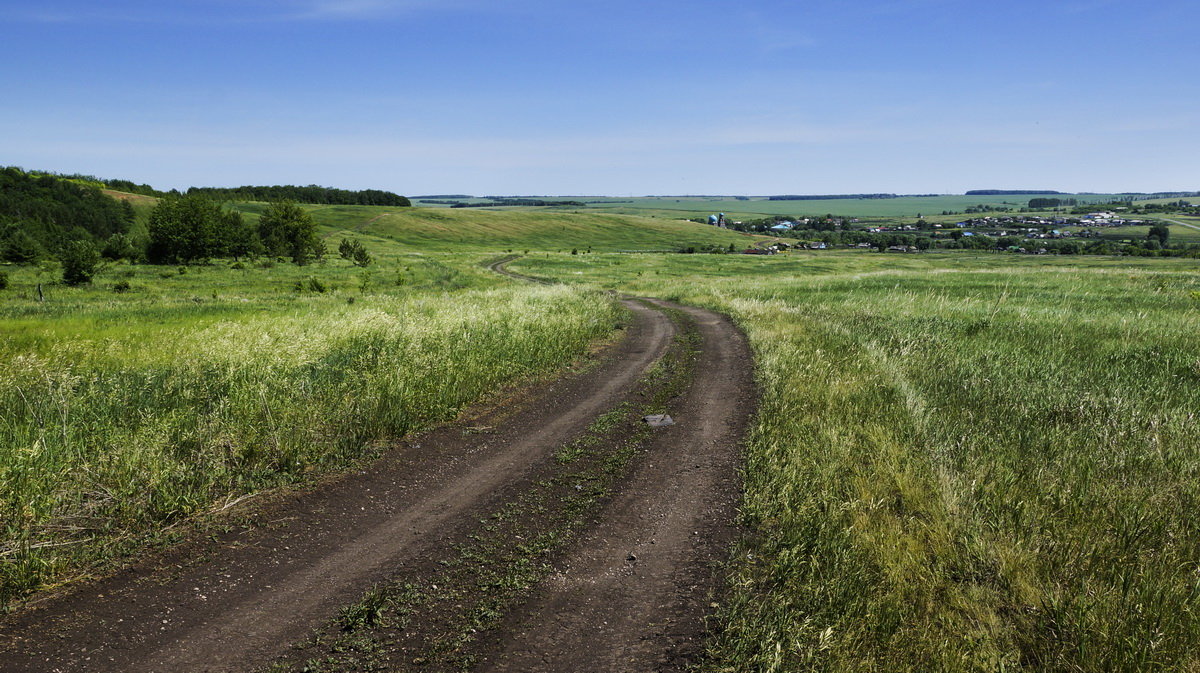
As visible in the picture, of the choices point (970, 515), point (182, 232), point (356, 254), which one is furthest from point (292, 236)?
point (970, 515)

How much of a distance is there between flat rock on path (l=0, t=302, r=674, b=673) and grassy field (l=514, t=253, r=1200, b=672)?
3.42 meters

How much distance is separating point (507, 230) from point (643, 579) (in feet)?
483

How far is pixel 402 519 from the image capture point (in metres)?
6.68

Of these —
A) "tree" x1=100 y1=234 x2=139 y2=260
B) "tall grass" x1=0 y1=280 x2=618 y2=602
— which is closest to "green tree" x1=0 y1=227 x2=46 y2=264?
"tree" x1=100 y1=234 x2=139 y2=260

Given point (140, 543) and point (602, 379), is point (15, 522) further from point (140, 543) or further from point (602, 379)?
point (602, 379)

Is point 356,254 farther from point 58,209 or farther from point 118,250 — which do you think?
point 58,209

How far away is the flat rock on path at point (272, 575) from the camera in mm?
4391

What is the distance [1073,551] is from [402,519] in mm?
7228

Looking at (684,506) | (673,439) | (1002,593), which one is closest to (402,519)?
(684,506)

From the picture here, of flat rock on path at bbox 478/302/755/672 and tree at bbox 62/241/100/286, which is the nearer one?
flat rock on path at bbox 478/302/755/672

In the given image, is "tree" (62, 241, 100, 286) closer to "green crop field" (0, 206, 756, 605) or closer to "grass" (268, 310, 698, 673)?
"green crop field" (0, 206, 756, 605)

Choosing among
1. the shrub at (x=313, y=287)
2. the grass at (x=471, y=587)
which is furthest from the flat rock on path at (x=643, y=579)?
the shrub at (x=313, y=287)

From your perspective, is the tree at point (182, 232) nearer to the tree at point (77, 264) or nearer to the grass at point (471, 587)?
the tree at point (77, 264)

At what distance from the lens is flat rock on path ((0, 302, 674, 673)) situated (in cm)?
439
